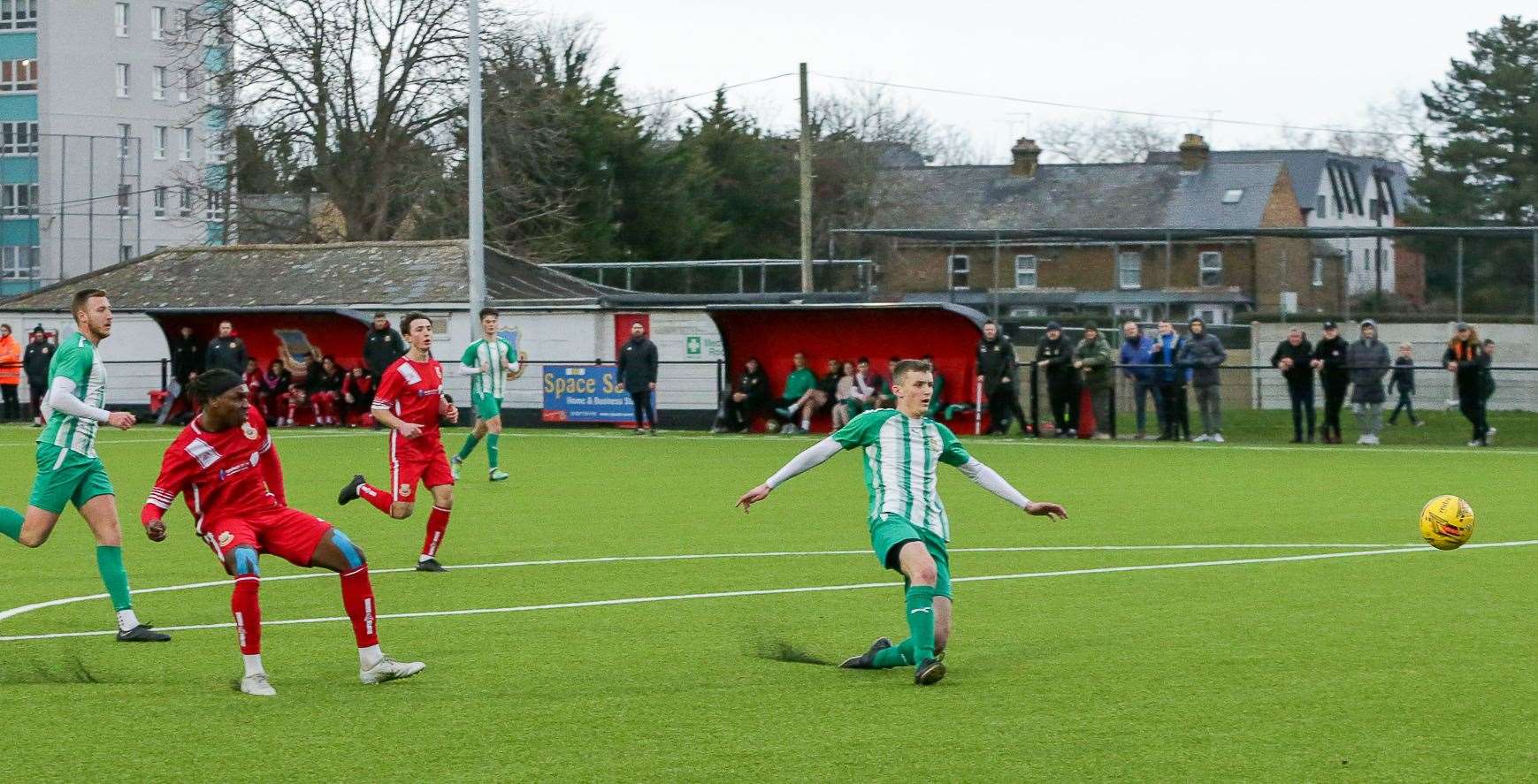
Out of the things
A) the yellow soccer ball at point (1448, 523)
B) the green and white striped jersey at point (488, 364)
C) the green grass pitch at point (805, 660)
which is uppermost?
the green and white striped jersey at point (488, 364)

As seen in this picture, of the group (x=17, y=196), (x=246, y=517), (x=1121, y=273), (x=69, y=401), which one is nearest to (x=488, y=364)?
(x=69, y=401)

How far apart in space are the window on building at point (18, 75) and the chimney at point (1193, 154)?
164 ft

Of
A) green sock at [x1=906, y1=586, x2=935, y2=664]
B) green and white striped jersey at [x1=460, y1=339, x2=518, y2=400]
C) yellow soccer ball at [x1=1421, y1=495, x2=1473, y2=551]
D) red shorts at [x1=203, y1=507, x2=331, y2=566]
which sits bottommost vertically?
green sock at [x1=906, y1=586, x2=935, y2=664]

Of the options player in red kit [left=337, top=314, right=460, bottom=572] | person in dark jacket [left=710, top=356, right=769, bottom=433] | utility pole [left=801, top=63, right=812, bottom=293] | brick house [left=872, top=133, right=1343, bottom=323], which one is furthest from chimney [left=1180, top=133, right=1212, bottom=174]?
player in red kit [left=337, top=314, right=460, bottom=572]

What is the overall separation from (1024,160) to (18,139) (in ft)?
144

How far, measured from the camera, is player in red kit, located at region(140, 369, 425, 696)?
8.30 meters

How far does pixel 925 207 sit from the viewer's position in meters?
77.7

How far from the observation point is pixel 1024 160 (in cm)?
7788

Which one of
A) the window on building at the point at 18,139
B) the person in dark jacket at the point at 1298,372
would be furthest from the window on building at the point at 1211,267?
the window on building at the point at 18,139

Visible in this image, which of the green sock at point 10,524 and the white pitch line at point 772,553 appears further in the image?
the white pitch line at point 772,553

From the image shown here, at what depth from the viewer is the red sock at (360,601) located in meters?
8.34

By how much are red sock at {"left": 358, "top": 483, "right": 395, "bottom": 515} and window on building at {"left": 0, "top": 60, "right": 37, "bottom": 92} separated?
251 ft

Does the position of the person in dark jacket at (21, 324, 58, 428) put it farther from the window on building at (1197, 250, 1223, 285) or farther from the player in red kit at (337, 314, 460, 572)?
the player in red kit at (337, 314, 460, 572)

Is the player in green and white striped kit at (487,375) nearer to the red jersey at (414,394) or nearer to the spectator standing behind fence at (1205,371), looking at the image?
the red jersey at (414,394)
